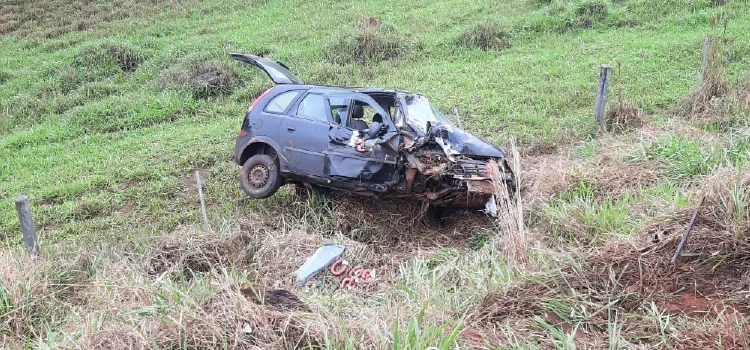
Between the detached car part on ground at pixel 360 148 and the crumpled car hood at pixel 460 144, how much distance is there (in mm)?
11

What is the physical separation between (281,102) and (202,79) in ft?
20.3

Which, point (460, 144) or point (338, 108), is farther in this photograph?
point (338, 108)

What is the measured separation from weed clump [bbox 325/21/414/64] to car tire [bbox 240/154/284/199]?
6881 millimetres

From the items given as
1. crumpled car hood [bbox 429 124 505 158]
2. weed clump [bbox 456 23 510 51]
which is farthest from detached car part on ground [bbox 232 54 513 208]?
weed clump [bbox 456 23 510 51]

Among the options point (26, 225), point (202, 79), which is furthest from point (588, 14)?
point (26, 225)

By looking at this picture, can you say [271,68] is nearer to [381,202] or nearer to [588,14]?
[381,202]

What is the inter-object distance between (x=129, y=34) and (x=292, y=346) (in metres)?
16.4

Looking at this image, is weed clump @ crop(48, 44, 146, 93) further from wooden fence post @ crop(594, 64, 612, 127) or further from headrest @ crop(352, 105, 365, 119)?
wooden fence post @ crop(594, 64, 612, 127)

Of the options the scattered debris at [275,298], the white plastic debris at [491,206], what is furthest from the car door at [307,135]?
the scattered debris at [275,298]

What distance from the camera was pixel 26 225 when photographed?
5590 mm

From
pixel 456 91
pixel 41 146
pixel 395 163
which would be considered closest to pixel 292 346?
pixel 395 163

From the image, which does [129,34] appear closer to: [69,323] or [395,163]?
[395,163]

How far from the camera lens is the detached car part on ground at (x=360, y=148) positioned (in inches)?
249

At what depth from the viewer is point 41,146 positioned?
10.9 m
